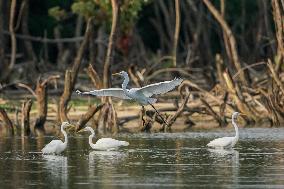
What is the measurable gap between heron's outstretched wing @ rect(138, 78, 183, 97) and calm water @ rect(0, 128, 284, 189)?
1.12 m

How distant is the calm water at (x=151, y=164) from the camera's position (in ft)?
65.4

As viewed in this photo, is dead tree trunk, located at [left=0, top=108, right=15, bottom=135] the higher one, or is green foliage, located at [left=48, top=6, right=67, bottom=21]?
green foliage, located at [left=48, top=6, right=67, bottom=21]

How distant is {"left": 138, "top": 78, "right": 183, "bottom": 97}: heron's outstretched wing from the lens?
25500 millimetres

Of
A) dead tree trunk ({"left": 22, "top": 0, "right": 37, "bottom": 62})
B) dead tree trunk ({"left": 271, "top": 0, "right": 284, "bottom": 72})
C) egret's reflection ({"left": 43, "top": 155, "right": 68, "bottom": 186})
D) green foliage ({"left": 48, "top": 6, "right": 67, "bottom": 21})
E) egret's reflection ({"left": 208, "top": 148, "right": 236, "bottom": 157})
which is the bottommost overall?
egret's reflection ({"left": 43, "top": 155, "right": 68, "bottom": 186})

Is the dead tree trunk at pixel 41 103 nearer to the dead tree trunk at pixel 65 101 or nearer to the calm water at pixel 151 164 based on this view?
the dead tree trunk at pixel 65 101

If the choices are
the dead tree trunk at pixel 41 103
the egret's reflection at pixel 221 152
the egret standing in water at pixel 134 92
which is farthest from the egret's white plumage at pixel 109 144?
the dead tree trunk at pixel 41 103

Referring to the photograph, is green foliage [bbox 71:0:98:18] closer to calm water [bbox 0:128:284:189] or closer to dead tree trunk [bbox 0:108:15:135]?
dead tree trunk [bbox 0:108:15:135]

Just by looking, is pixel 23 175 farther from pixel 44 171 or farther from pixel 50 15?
pixel 50 15

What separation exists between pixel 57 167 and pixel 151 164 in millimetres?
1633

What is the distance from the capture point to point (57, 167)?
22750 millimetres

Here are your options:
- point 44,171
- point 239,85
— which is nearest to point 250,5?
point 239,85

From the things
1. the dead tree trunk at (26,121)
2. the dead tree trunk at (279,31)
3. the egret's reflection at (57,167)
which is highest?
the dead tree trunk at (279,31)

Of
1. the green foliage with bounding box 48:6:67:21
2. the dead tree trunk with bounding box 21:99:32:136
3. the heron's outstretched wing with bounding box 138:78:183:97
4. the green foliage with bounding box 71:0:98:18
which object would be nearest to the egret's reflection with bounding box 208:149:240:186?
the heron's outstretched wing with bounding box 138:78:183:97

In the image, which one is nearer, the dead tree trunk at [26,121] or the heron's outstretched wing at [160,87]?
the heron's outstretched wing at [160,87]
